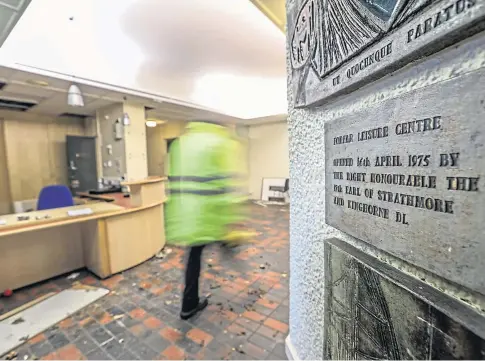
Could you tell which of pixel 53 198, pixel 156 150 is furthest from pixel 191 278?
pixel 156 150

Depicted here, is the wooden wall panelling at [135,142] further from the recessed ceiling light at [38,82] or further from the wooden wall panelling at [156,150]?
the wooden wall panelling at [156,150]

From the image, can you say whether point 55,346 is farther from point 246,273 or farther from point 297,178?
point 297,178

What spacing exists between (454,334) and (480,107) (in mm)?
385

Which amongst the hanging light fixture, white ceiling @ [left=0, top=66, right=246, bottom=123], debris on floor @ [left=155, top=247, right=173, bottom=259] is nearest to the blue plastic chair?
the hanging light fixture

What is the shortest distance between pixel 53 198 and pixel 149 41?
2262 millimetres

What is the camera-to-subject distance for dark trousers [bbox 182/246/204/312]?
1.79 meters

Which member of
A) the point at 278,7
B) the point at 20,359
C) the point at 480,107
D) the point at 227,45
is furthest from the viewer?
the point at 227,45

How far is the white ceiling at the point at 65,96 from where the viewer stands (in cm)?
304

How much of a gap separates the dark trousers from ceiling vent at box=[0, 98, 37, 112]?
4.63 m

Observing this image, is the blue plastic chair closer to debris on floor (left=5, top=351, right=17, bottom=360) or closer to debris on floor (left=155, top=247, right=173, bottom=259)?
debris on floor (left=155, top=247, right=173, bottom=259)

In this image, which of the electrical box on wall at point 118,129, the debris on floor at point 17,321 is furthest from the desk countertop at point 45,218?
the electrical box on wall at point 118,129

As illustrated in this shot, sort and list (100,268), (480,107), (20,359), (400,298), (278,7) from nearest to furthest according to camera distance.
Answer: (480,107) < (400,298) < (20,359) < (278,7) < (100,268)

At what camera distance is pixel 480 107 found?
15.0 inches

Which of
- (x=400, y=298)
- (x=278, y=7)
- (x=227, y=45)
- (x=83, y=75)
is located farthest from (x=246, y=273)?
(x=83, y=75)
